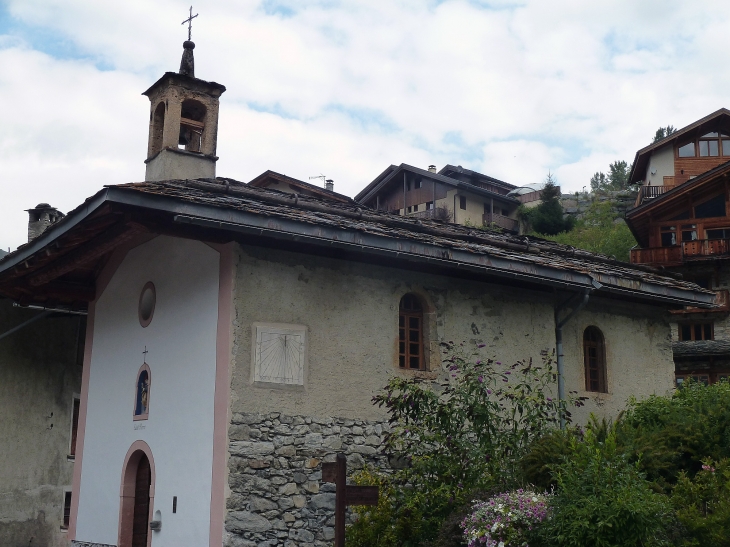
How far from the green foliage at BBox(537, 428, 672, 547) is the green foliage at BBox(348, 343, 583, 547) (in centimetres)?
119

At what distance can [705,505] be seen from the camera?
8.31 metres

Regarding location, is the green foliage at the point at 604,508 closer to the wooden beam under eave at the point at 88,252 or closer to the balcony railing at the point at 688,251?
the wooden beam under eave at the point at 88,252

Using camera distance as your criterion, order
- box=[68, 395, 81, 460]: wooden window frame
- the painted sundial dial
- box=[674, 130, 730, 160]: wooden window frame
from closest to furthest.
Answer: the painted sundial dial, box=[68, 395, 81, 460]: wooden window frame, box=[674, 130, 730, 160]: wooden window frame

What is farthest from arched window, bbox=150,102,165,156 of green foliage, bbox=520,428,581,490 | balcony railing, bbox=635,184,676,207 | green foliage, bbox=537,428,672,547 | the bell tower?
balcony railing, bbox=635,184,676,207

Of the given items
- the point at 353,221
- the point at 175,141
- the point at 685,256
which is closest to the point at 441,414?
the point at 353,221

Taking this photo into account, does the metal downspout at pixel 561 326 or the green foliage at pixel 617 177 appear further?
the green foliage at pixel 617 177

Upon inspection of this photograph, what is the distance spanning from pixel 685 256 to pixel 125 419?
26561 millimetres

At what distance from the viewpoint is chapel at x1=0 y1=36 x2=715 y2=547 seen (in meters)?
9.76

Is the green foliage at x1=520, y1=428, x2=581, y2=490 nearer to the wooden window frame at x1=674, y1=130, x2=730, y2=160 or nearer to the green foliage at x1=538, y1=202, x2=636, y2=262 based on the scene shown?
the green foliage at x1=538, y1=202, x2=636, y2=262

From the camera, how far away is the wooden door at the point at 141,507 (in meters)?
11.7

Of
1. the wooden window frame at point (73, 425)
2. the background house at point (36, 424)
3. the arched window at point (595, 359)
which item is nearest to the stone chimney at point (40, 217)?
the background house at point (36, 424)

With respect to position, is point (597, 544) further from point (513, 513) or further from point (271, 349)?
point (271, 349)

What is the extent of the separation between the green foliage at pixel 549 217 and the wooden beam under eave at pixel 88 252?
3930 cm

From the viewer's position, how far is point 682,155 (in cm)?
4116
